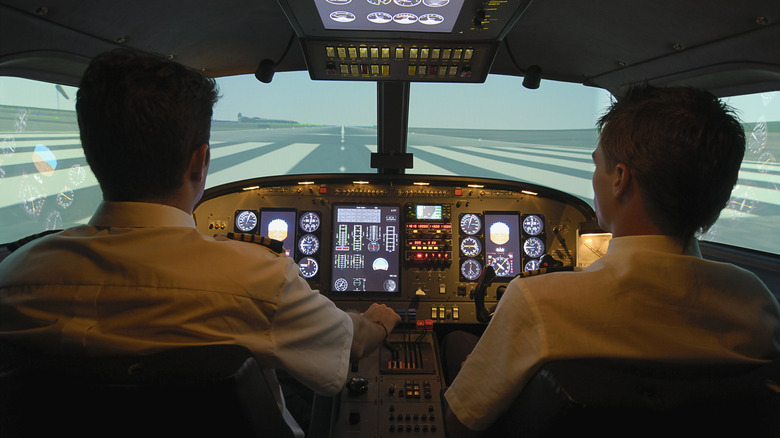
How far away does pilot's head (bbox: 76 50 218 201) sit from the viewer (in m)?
0.83

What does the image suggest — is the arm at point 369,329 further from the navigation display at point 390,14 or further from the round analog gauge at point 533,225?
the round analog gauge at point 533,225

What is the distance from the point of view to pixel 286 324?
2.82 ft

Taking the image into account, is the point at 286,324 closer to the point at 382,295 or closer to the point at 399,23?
the point at 399,23

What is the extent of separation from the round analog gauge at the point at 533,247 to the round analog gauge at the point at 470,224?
31cm

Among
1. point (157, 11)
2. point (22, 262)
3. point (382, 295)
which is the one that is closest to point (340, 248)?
point (382, 295)

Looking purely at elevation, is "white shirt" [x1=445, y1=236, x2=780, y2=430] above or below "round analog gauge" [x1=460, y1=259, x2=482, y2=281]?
above

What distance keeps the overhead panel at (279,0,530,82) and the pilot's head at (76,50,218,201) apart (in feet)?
2.09

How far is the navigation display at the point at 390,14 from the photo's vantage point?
1.38 meters

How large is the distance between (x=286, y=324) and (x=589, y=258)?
2.14 meters

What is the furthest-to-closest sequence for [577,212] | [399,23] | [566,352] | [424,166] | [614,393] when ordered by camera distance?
[424,166]
[577,212]
[399,23]
[566,352]
[614,393]

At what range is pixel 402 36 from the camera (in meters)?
1.63

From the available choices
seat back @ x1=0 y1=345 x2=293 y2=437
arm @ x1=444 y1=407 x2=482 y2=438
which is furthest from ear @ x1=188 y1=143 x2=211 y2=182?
arm @ x1=444 y1=407 x2=482 y2=438

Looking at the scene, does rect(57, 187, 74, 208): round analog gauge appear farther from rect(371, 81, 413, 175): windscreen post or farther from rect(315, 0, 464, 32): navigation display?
rect(315, 0, 464, 32): navigation display

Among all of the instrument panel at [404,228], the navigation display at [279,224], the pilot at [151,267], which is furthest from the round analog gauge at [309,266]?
A: the pilot at [151,267]
